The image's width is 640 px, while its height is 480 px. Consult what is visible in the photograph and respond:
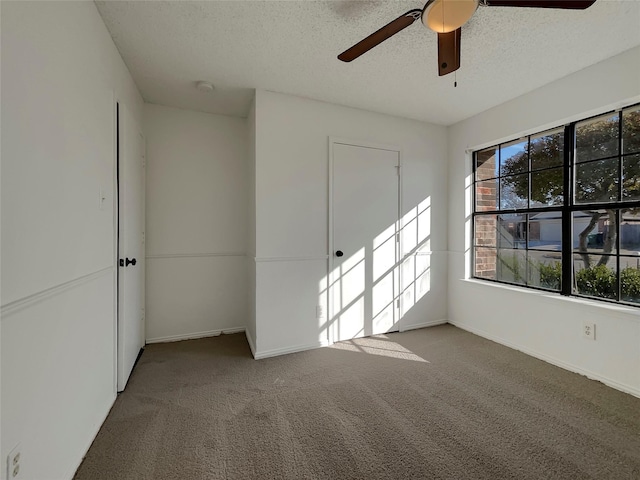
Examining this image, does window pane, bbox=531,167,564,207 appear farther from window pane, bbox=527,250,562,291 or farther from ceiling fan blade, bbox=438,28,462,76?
ceiling fan blade, bbox=438,28,462,76

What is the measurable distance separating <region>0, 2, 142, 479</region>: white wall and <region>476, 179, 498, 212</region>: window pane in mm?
3560

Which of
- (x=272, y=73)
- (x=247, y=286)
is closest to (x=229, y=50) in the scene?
(x=272, y=73)

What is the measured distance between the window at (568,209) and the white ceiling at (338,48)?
0.60 m

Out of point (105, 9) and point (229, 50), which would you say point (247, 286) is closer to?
point (229, 50)

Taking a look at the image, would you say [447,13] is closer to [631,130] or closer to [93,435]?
[631,130]

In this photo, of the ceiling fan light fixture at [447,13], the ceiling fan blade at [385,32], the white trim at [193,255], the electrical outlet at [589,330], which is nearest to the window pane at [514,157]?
the electrical outlet at [589,330]

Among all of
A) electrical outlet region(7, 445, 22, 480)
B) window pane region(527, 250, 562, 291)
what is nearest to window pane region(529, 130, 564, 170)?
window pane region(527, 250, 562, 291)

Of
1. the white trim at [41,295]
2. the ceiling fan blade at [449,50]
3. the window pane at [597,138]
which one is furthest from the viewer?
the window pane at [597,138]

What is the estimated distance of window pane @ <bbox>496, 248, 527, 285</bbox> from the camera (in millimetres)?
2911

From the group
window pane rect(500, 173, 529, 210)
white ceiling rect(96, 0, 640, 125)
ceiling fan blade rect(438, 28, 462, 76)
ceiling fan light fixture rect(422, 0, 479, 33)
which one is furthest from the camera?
window pane rect(500, 173, 529, 210)

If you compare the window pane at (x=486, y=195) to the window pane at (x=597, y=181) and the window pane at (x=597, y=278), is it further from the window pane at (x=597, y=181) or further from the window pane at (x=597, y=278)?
the window pane at (x=597, y=278)

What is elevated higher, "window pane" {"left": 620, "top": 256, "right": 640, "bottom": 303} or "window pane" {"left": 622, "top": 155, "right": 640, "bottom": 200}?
"window pane" {"left": 622, "top": 155, "right": 640, "bottom": 200}

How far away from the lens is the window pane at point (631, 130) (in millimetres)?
2119

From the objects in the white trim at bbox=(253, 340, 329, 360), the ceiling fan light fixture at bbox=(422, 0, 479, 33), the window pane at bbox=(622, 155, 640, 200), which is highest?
the ceiling fan light fixture at bbox=(422, 0, 479, 33)
